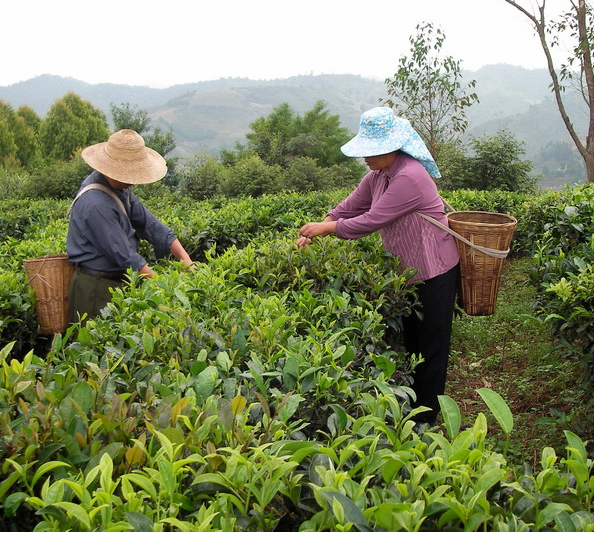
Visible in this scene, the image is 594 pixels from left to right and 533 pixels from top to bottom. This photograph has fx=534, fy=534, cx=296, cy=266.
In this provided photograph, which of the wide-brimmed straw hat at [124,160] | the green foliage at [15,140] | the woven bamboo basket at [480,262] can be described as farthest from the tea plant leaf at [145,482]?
the green foliage at [15,140]

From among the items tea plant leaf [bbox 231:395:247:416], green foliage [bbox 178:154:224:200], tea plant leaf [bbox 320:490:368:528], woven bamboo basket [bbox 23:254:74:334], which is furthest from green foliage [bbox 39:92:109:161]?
tea plant leaf [bbox 320:490:368:528]

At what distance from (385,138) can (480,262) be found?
0.97 m

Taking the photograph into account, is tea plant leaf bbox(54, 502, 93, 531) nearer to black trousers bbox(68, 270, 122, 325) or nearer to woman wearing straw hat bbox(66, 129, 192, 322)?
woman wearing straw hat bbox(66, 129, 192, 322)

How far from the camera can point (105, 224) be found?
314 cm

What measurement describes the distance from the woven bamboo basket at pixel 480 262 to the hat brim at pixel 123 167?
6.31 feet

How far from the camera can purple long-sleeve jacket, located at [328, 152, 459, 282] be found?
3.15m

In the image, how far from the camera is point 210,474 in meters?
1.24

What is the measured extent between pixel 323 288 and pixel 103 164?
153cm

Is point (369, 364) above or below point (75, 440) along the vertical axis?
below

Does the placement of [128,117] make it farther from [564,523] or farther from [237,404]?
[564,523]

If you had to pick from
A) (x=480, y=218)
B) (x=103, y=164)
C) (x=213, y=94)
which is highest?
(x=213, y=94)

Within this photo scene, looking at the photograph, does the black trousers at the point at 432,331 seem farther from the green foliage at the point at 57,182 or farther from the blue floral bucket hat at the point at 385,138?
the green foliage at the point at 57,182

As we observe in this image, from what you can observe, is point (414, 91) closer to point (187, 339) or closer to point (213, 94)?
point (187, 339)

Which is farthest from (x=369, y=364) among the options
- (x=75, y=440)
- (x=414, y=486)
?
(x=75, y=440)
